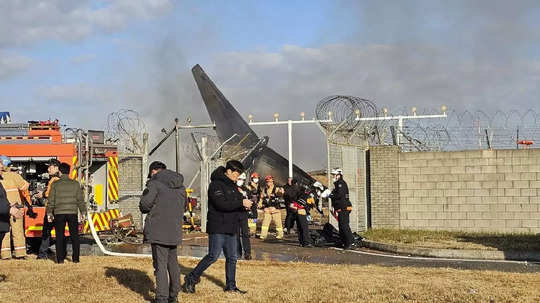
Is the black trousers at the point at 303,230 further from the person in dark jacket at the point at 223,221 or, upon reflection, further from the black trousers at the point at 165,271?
the black trousers at the point at 165,271

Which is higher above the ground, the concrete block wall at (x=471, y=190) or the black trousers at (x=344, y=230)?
the concrete block wall at (x=471, y=190)

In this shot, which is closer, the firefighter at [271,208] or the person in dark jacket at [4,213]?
the person in dark jacket at [4,213]

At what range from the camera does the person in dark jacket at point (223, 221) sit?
29.8 ft

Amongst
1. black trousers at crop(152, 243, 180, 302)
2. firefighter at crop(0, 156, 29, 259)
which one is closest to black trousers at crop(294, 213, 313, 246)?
firefighter at crop(0, 156, 29, 259)

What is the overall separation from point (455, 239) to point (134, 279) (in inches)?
352

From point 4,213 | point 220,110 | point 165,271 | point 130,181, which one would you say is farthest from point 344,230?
point 220,110

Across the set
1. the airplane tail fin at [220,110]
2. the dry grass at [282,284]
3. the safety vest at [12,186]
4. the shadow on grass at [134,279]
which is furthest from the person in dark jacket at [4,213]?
the airplane tail fin at [220,110]

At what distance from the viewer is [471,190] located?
60.6ft

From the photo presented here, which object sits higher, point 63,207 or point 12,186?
point 12,186

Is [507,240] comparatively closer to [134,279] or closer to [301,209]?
[301,209]

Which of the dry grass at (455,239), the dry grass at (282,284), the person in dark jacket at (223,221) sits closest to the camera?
the dry grass at (282,284)

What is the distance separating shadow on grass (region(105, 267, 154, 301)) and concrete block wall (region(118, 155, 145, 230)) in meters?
9.16

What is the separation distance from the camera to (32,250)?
49.1 feet

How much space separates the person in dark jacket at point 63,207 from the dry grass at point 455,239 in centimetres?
689
